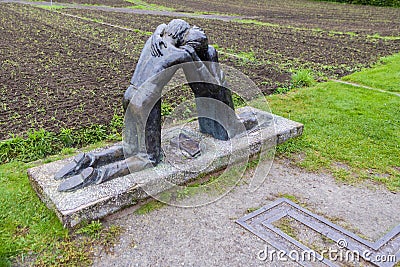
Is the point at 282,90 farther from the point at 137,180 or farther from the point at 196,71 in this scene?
the point at 137,180

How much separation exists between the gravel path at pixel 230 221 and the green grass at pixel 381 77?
3896mm

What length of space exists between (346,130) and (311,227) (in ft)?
7.75

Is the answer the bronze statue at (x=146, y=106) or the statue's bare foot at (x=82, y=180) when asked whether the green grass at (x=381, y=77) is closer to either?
the bronze statue at (x=146, y=106)

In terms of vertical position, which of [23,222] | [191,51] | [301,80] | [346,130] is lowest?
[23,222]

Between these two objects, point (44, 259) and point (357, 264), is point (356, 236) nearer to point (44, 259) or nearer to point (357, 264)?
point (357, 264)

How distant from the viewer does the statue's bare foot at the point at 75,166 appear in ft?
11.4

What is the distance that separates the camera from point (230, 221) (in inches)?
131

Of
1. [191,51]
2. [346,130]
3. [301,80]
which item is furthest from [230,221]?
[301,80]

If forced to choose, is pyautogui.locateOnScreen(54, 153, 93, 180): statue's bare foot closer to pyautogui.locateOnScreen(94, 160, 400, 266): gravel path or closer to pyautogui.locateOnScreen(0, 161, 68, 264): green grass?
pyautogui.locateOnScreen(0, 161, 68, 264): green grass

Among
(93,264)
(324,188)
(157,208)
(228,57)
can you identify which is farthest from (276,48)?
(93,264)

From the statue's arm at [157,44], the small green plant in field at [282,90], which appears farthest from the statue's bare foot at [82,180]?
the small green plant in field at [282,90]

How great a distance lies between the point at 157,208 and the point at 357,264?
1.58 m

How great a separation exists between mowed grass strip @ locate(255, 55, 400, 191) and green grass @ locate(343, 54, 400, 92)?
0.21ft

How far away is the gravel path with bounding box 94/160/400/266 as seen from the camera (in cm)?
292
